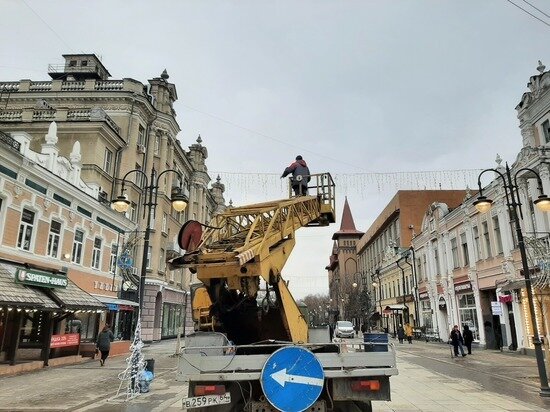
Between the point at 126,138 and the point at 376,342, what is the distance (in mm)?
30532

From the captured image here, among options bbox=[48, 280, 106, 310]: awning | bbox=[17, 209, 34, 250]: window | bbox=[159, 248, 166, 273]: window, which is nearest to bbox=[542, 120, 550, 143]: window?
bbox=[48, 280, 106, 310]: awning

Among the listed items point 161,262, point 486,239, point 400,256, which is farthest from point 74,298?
point 400,256

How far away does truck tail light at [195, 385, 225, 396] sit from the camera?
5770 mm

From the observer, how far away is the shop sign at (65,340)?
17.7 meters

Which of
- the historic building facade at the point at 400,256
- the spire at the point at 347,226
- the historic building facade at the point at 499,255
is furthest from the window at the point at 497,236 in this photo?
the spire at the point at 347,226

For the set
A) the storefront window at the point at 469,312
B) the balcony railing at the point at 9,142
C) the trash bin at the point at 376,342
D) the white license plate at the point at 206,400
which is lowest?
the white license plate at the point at 206,400

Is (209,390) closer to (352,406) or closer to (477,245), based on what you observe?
(352,406)

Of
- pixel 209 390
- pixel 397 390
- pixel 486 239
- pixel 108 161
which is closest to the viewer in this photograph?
pixel 209 390

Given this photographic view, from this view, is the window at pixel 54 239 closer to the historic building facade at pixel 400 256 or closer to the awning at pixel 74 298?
the awning at pixel 74 298

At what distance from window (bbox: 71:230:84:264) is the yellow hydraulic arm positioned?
14.7 m

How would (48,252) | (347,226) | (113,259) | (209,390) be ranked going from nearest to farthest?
(209,390) < (48,252) < (113,259) < (347,226)

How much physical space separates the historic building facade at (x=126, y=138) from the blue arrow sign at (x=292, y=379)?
19.7m

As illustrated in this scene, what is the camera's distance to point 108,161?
31359 millimetres

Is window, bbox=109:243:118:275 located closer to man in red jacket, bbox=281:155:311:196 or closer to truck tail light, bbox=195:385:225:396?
man in red jacket, bbox=281:155:311:196
